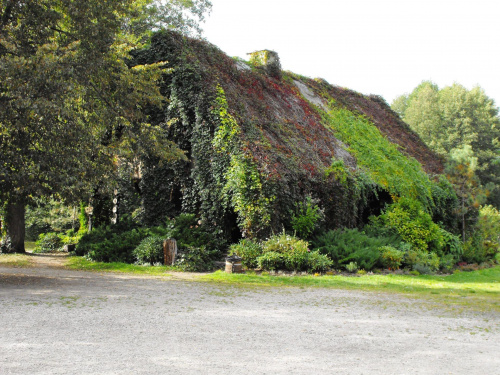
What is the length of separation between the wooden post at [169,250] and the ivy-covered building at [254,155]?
5.83 feet

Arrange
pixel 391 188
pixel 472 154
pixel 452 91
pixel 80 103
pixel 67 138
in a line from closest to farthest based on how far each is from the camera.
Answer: pixel 67 138 < pixel 80 103 < pixel 391 188 < pixel 472 154 < pixel 452 91

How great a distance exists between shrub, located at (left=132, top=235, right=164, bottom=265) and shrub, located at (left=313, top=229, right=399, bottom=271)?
16.4ft

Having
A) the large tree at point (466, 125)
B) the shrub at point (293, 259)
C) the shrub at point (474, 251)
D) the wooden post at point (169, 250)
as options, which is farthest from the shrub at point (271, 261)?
the large tree at point (466, 125)

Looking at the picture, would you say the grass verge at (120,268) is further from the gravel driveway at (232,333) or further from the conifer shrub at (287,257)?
the gravel driveway at (232,333)

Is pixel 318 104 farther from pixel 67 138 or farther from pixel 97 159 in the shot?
pixel 67 138

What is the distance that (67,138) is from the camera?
1063 centimetres

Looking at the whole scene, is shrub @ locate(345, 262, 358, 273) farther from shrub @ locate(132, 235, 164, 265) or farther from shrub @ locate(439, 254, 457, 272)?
shrub @ locate(132, 235, 164, 265)

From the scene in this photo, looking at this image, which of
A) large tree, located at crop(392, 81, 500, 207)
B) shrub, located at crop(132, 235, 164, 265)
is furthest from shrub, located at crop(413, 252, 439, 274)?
large tree, located at crop(392, 81, 500, 207)

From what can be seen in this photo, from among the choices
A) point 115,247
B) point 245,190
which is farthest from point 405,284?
point 115,247

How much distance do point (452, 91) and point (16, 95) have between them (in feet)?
150

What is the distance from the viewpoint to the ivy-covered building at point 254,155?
14.8m

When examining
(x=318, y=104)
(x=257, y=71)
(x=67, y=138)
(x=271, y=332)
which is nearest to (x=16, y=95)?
(x=67, y=138)

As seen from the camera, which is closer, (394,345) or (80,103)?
(394,345)

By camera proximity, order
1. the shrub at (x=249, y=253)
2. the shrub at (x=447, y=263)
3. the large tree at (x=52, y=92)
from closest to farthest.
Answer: the large tree at (x=52, y=92) → the shrub at (x=249, y=253) → the shrub at (x=447, y=263)
